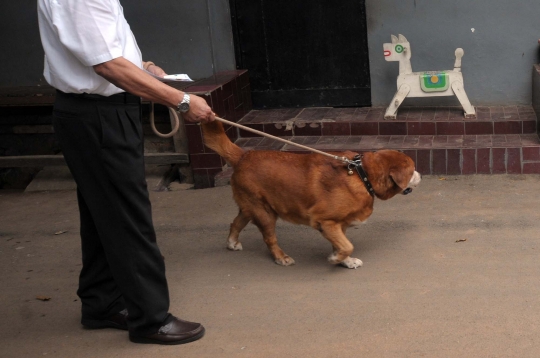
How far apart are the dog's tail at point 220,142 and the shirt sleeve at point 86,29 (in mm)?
1413

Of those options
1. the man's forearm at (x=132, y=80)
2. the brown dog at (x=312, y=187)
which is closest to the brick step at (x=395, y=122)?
the brown dog at (x=312, y=187)

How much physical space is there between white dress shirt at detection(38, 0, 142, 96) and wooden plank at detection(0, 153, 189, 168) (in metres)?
3.39

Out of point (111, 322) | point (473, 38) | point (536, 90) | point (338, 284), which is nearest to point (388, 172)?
point (338, 284)

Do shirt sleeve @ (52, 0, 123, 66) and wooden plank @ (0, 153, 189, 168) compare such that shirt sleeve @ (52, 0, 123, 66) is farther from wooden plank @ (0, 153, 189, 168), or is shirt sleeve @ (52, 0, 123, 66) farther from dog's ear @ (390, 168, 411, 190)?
wooden plank @ (0, 153, 189, 168)

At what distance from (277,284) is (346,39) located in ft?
12.1

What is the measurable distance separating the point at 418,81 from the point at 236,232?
113 inches

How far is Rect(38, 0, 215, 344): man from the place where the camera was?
3.20 m

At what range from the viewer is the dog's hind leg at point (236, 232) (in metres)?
4.91

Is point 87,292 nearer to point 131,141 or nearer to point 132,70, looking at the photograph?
point 131,141

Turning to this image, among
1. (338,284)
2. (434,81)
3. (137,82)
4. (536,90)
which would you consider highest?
(137,82)

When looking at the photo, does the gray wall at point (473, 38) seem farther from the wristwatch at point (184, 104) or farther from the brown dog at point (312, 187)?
the wristwatch at point (184, 104)

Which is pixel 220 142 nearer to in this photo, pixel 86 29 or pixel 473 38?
pixel 86 29

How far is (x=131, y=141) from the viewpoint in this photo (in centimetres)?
357

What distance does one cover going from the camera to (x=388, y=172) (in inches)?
175
